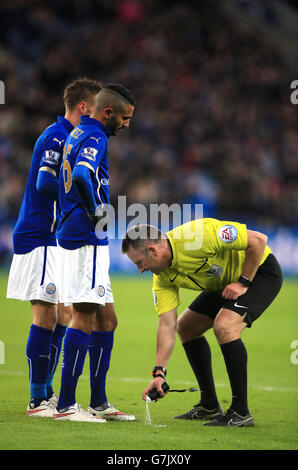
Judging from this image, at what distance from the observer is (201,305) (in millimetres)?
5125

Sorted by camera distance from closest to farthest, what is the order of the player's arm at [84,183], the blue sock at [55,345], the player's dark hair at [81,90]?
the player's arm at [84,183]
the player's dark hair at [81,90]
the blue sock at [55,345]

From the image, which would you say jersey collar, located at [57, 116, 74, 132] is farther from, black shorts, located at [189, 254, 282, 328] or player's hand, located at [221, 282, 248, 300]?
player's hand, located at [221, 282, 248, 300]

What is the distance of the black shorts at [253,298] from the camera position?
474cm

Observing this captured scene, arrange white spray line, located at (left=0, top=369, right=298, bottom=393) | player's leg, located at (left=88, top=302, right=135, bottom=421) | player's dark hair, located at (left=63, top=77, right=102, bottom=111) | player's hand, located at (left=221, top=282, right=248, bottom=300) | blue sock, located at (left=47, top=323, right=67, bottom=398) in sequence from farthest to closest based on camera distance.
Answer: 1. white spray line, located at (left=0, top=369, right=298, bottom=393)
2. blue sock, located at (left=47, top=323, right=67, bottom=398)
3. player's dark hair, located at (left=63, top=77, right=102, bottom=111)
4. player's leg, located at (left=88, top=302, right=135, bottom=421)
5. player's hand, located at (left=221, top=282, right=248, bottom=300)

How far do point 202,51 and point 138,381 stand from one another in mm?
20008

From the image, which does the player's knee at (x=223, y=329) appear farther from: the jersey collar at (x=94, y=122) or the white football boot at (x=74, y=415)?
the jersey collar at (x=94, y=122)

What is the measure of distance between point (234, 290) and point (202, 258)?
308 millimetres

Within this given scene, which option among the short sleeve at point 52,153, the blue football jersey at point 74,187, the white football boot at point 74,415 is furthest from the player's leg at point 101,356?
the short sleeve at point 52,153

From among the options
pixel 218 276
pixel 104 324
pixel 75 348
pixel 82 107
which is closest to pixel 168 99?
pixel 82 107

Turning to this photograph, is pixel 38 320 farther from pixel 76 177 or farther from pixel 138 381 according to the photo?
pixel 138 381

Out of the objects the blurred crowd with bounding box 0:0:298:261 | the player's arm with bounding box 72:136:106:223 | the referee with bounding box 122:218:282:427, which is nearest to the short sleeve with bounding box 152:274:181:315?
the referee with bounding box 122:218:282:427

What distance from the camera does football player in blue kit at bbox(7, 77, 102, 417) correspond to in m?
5.05

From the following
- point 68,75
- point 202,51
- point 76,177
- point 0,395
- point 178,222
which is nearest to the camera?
point 76,177

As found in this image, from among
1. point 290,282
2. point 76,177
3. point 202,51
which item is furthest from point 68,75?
point 76,177
